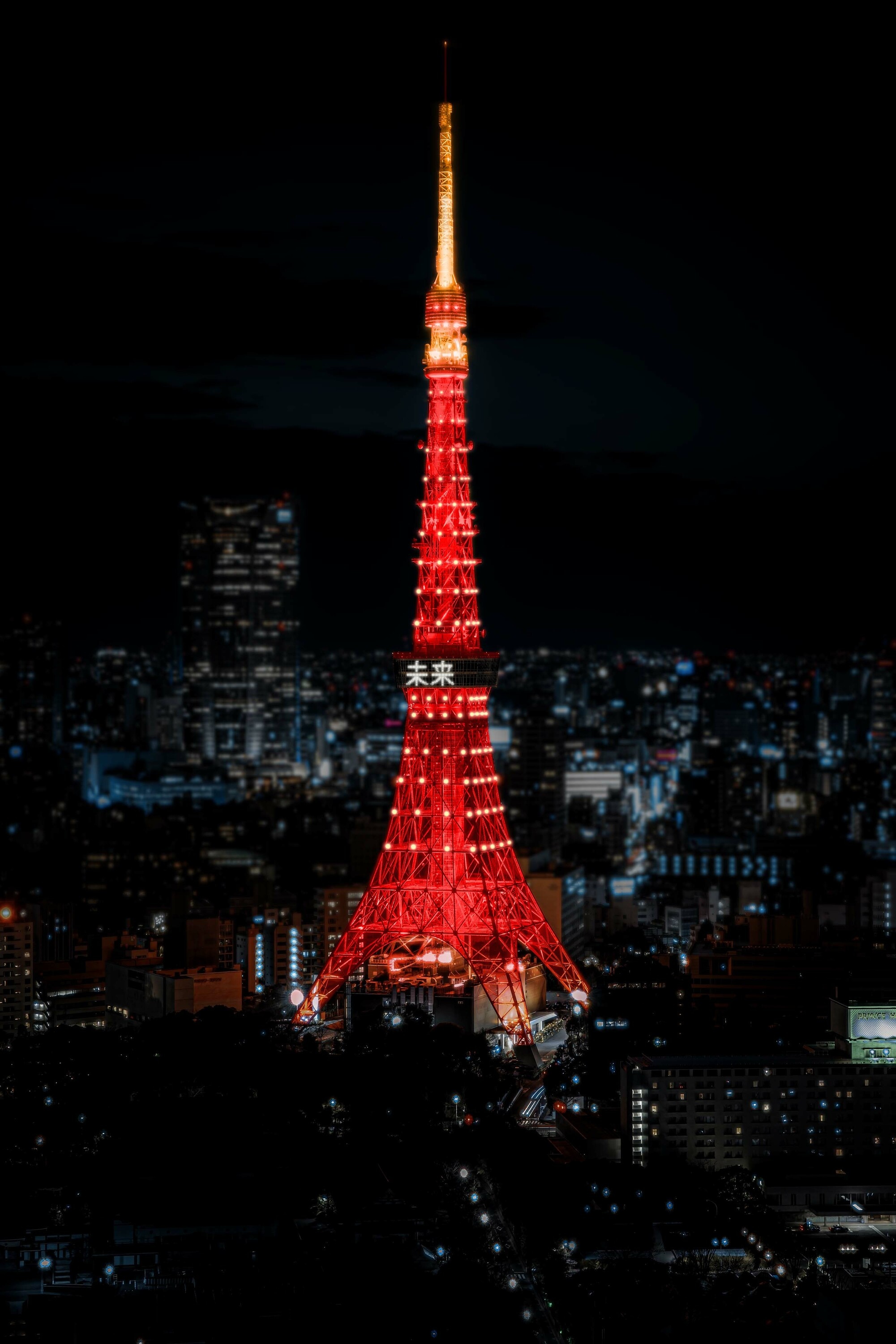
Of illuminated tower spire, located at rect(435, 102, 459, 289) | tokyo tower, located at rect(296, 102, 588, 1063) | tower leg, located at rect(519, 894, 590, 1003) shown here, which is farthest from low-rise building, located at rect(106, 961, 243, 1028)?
illuminated tower spire, located at rect(435, 102, 459, 289)

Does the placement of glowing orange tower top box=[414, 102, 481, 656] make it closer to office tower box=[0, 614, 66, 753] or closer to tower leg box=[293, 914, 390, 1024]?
tower leg box=[293, 914, 390, 1024]

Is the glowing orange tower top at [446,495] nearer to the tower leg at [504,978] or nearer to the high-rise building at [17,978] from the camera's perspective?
the tower leg at [504,978]

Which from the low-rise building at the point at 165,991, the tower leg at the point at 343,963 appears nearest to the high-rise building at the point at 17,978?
the low-rise building at the point at 165,991

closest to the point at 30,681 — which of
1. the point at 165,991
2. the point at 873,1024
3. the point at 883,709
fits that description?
the point at 883,709

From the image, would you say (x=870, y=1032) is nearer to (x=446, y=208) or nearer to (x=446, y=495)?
(x=446, y=495)

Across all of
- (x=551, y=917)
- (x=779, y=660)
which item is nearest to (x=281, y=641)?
(x=779, y=660)

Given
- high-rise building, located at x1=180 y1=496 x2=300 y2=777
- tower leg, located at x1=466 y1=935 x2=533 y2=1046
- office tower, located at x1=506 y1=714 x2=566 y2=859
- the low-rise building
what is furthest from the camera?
high-rise building, located at x1=180 y1=496 x2=300 y2=777
